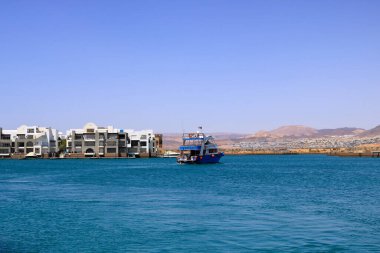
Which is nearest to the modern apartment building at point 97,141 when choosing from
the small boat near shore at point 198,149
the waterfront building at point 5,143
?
the waterfront building at point 5,143

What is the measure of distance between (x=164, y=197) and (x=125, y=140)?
140521 millimetres

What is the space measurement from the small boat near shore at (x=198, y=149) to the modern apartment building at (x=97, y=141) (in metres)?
62.6

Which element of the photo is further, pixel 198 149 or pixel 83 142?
pixel 83 142

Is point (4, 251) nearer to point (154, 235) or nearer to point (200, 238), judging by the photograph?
point (154, 235)

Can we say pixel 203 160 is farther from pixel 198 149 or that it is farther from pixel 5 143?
pixel 5 143

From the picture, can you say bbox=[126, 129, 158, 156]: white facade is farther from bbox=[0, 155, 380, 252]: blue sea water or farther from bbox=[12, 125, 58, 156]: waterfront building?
bbox=[0, 155, 380, 252]: blue sea water

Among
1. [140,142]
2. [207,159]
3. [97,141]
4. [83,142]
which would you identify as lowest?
[207,159]

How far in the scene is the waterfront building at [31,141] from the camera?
636ft

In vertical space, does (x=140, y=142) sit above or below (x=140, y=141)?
below

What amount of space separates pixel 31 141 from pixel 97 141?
27968 millimetres

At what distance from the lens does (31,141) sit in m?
194

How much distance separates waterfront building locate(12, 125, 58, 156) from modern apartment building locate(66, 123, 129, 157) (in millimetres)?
12215

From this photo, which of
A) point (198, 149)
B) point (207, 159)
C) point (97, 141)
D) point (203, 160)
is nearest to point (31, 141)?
point (97, 141)

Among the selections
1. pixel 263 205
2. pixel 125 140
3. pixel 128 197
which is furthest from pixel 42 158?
pixel 263 205
